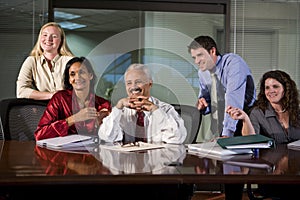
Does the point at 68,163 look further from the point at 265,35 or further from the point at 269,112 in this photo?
the point at 265,35

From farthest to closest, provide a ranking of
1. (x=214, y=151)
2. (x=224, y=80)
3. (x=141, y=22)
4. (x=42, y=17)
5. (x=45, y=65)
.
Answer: (x=141, y=22)
(x=42, y=17)
(x=45, y=65)
(x=224, y=80)
(x=214, y=151)

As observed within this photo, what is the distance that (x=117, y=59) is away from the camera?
240 centimetres

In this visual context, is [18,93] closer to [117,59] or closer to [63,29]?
[63,29]

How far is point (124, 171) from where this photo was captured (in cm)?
144

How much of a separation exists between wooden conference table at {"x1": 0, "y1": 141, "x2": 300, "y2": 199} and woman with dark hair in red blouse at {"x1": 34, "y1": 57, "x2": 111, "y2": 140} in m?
0.26

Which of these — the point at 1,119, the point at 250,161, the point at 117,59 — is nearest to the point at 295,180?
the point at 250,161

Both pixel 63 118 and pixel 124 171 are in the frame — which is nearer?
pixel 124 171

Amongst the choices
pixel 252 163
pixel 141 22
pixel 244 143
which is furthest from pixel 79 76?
pixel 141 22

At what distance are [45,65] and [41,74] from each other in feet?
0.26

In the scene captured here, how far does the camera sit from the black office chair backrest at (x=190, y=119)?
2236mm

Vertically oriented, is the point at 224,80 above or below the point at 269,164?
above

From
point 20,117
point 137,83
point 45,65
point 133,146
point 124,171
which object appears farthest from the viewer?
point 45,65

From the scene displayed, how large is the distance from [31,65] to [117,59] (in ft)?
5.23

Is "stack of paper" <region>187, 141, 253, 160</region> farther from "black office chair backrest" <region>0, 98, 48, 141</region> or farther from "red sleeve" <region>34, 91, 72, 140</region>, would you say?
"black office chair backrest" <region>0, 98, 48, 141</region>
